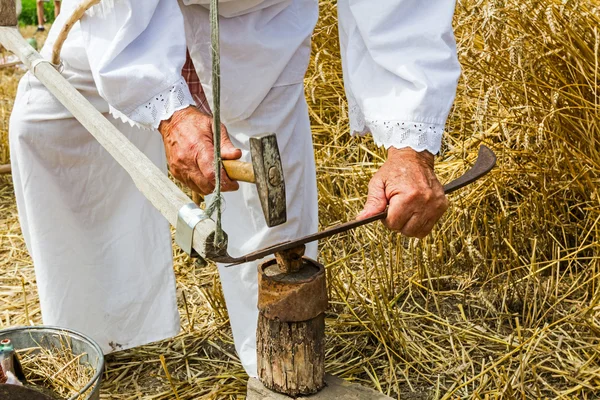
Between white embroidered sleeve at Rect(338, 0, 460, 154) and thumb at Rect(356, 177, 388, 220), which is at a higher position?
white embroidered sleeve at Rect(338, 0, 460, 154)

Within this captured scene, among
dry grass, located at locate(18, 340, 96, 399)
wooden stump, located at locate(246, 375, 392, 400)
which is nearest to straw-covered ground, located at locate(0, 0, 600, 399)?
dry grass, located at locate(18, 340, 96, 399)

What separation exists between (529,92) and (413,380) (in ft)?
3.10

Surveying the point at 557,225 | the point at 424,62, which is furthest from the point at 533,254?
the point at 424,62

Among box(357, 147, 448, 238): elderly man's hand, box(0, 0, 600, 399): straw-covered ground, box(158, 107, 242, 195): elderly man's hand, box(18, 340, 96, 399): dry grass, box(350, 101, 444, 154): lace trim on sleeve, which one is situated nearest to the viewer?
box(158, 107, 242, 195): elderly man's hand

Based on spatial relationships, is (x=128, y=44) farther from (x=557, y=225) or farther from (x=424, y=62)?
(x=557, y=225)

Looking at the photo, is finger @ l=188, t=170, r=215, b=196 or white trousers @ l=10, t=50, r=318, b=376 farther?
white trousers @ l=10, t=50, r=318, b=376

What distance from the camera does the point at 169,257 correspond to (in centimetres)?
218

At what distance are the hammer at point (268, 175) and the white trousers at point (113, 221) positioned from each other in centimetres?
74

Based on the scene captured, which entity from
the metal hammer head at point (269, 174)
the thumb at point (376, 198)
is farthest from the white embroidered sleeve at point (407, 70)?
the metal hammer head at point (269, 174)

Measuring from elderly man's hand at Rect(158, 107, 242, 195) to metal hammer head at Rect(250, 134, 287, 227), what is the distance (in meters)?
0.13

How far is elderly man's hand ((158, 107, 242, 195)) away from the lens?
1251 millimetres

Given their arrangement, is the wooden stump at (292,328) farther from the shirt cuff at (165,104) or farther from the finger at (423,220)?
the shirt cuff at (165,104)

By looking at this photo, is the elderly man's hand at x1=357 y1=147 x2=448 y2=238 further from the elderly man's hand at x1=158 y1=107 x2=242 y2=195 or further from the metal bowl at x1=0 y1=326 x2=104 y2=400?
the metal bowl at x1=0 y1=326 x2=104 y2=400

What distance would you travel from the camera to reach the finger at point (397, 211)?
135 centimetres
